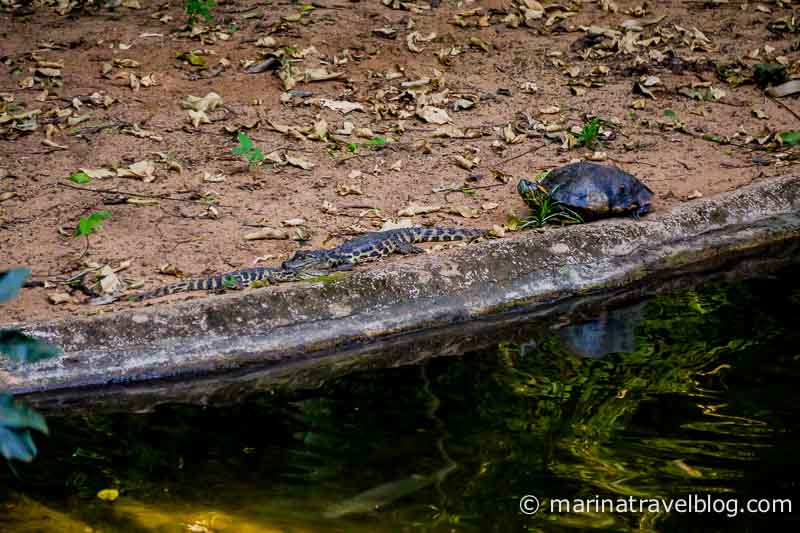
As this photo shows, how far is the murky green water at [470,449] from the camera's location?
391 centimetres

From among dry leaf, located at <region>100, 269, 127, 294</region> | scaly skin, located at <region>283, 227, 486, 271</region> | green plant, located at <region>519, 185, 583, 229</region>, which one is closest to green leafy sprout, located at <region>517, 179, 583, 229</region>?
green plant, located at <region>519, 185, 583, 229</region>

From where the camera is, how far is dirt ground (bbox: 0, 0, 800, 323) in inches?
282

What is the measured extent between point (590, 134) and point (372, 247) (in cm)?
268

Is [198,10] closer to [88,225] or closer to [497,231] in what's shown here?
[88,225]

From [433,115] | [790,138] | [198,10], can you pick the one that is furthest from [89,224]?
[790,138]

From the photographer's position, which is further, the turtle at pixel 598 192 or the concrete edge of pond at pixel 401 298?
the turtle at pixel 598 192

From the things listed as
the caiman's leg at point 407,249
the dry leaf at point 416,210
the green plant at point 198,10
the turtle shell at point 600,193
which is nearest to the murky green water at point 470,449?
the caiman's leg at point 407,249

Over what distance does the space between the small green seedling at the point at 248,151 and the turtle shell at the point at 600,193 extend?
2489 mm

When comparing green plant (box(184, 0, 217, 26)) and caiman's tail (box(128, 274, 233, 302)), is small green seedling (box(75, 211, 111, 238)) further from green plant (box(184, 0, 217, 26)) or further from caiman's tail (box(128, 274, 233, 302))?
green plant (box(184, 0, 217, 26))

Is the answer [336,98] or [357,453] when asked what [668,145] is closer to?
[336,98]

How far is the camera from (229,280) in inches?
245

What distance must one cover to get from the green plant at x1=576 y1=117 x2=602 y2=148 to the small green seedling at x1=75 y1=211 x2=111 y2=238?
4079mm

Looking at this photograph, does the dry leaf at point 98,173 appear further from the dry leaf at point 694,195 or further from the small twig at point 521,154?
the dry leaf at point 694,195

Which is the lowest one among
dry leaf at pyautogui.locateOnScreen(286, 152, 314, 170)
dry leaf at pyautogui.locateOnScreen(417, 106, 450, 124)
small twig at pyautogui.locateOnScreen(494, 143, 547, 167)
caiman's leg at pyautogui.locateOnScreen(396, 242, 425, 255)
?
small twig at pyautogui.locateOnScreen(494, 143, 547, 167)
